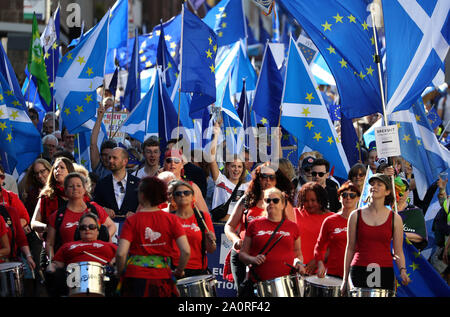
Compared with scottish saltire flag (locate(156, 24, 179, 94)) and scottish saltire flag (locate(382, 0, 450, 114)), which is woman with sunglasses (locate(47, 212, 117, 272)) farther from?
scottish saltire flag (locate(156, 24, 179, 94))

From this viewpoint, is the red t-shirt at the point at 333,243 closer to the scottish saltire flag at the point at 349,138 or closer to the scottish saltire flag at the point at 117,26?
the scottish saltire flag at the point at 349,138

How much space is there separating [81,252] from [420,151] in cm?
508

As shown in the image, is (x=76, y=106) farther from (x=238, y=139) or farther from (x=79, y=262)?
(x=79, y=262)

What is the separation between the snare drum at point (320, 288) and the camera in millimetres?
7161

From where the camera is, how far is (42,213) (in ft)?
27.9

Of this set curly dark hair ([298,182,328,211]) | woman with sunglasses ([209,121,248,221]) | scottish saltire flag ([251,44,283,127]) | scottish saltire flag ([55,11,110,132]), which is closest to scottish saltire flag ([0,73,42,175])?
scottish saltire flag ([55,11,110,132])

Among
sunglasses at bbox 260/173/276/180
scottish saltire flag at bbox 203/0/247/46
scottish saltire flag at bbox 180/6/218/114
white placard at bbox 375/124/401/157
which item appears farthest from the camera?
scottish saltire flag at bbox 203/0/247/46

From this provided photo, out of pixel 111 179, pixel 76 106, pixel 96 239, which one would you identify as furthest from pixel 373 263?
pixel 76 106

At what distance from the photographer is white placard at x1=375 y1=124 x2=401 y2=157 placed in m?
8.54

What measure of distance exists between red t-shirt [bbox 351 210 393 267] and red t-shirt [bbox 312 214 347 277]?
0.38 metres

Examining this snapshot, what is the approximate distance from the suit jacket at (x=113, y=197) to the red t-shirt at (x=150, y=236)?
256 cm

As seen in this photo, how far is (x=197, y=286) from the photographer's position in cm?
690
